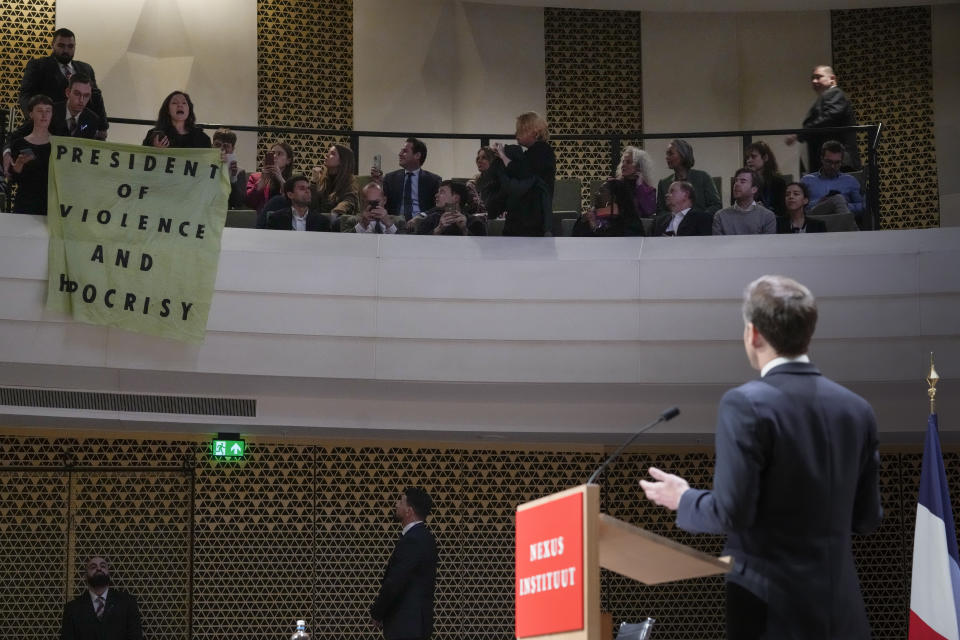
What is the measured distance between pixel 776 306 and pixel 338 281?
644 centimetres

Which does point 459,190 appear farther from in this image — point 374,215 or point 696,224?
point 696,224

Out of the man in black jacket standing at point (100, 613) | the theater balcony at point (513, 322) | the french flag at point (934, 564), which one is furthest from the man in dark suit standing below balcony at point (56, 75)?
the french flag at point (934, 564)

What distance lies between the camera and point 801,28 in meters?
13.3

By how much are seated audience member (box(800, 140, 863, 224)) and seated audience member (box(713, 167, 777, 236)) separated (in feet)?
1.47

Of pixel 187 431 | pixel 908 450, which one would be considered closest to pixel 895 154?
pixel 908 450

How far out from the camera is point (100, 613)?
10109mm

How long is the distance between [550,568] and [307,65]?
1056 cm

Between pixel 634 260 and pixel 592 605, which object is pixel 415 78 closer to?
pixel 634 260

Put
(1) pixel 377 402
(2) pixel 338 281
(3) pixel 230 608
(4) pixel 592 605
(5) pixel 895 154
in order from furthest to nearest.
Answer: (5) pixel 895 154 < (3) pixel 230 608 < (1) pixel 377 402 < (2) pixel 338 281 < (4) pixel 592 605

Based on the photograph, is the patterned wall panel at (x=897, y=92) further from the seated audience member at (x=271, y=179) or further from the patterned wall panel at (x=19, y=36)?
the patterned wall panel at (x=19, y=36)

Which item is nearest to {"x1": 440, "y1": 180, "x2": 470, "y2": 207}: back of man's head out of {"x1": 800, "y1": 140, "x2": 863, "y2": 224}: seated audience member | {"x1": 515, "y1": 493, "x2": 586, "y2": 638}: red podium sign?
{"x1": 800, "y1": 140, "x2": 863, "y2": 224}: seated audience member

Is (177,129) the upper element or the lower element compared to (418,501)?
upper

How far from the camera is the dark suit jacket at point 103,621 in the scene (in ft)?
32.8

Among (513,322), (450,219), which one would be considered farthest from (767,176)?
(450,219)
